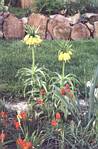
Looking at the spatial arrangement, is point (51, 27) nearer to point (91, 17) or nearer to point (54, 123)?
point (91, 17)

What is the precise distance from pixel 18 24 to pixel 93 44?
1.11 meters

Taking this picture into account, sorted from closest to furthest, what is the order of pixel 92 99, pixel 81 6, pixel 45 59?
1. pixel 92 99
2. pixel 45 59
3. pixel 81 6

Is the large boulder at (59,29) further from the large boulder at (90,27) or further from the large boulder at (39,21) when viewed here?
the large boulder at (90,27)

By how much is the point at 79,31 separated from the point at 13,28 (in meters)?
0.93

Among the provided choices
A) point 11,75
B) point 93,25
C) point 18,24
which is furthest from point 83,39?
point 11,75

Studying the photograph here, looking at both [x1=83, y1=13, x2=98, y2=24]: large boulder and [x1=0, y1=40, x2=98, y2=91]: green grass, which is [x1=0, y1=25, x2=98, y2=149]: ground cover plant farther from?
[x1=83, y1=13, x2=98, y2=24]: large boulder

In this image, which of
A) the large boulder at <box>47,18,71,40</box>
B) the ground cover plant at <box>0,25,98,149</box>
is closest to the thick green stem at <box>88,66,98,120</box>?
the ground cover plant at <box>0,25,98,149</box>

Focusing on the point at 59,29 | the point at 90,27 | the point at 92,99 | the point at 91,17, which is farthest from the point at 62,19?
the point at 92,99

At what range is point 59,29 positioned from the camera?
288 inches

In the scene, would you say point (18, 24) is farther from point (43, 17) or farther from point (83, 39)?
point (83, 39)

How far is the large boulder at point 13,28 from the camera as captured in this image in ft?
24.1

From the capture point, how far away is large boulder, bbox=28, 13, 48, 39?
7.37 meters

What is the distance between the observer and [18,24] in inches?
290

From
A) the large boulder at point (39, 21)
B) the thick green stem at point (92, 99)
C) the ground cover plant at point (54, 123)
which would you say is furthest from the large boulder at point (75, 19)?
the thick green stem at point (92, 99)
